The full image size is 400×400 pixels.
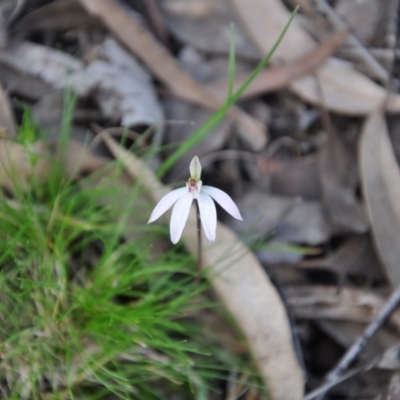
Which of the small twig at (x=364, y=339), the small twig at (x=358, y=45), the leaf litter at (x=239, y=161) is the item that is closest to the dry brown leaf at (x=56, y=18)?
the leaf litter at (x=239, y=161)

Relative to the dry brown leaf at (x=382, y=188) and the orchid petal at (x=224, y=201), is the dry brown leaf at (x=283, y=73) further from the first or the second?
the orchid petal at (x=224, y=201)

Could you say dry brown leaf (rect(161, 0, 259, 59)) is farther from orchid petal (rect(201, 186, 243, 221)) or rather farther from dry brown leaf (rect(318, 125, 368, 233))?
orchid petal (rect(201, 186, 243, 221))

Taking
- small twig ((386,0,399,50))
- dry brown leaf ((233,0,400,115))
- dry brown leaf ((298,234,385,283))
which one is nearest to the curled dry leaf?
dry brown leaf ((233,0,400,115))

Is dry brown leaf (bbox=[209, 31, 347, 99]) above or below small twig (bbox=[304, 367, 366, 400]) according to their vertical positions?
above

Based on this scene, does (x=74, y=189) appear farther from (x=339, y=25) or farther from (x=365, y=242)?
(x=339, y=25)

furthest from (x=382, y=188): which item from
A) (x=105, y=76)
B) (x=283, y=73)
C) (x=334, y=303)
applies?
(x=105, y=76)

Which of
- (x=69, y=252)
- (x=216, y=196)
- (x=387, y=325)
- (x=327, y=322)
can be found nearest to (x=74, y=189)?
(x=69, y=252)

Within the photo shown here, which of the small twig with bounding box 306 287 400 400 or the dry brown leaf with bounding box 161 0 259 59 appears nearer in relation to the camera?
the small twig with bounding box 306 287 400 400

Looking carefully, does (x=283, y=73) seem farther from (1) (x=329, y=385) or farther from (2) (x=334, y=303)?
(1) (x=329, y=385)

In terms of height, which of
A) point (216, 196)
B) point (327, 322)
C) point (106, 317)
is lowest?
point (327, 322)
